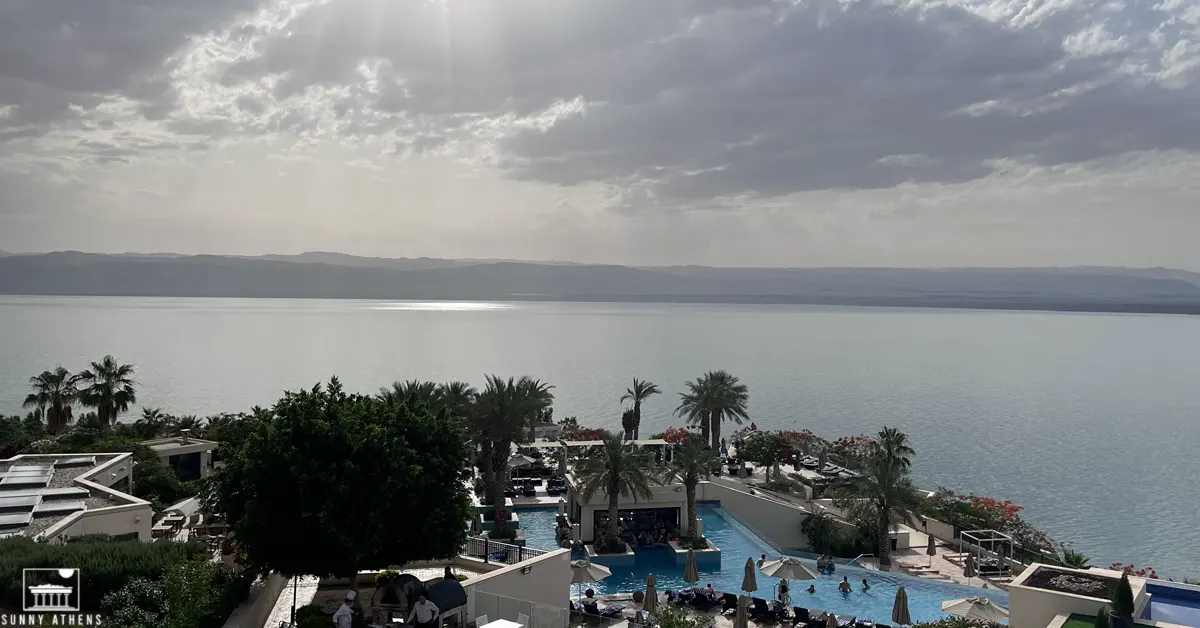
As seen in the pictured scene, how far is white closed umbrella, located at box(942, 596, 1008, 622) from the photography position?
20641 millimetres

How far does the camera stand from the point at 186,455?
39344 millimetres

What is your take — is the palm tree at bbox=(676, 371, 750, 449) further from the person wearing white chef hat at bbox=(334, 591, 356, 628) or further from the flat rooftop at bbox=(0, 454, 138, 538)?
the person wearing white chef hat at bbox=(334, 591, 356, 628)

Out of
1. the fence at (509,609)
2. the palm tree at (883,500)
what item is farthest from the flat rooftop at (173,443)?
the palm tree at (883,500)

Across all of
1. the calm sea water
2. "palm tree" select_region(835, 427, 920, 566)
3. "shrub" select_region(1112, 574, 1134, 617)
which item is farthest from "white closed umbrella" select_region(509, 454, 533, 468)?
the calm sea water

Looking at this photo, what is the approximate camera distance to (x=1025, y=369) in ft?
568

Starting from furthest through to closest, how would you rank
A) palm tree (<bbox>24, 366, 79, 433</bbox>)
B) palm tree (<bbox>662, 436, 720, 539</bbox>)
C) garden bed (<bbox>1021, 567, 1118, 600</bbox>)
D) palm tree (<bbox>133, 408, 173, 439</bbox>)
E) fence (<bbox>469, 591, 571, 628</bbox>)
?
Answer: palm tree (<bbox>24, 366, 79, 433</bbox>)
palm tree (<bbox>133, 408, 173, 439</bbox>)
palm tree (<bbox>662, 436, 720, 539</bbox>)
fence (<bbox>469, 591, 571, 628</bbox>)
garden bed (<bbox>1021, 567, 1118, 600</bbox>)

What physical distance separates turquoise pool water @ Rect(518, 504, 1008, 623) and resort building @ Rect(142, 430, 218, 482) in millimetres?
17306

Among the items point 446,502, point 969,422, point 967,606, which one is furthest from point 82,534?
point 969,422

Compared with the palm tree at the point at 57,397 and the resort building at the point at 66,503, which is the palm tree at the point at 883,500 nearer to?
the resort building at the point at 66,503

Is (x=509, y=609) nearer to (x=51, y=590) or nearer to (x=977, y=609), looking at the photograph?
(x=51, y=590)

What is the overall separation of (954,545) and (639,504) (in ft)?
43.0

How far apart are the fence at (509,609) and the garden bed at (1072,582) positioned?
9739 millimetres

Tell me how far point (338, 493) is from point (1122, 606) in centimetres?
1431

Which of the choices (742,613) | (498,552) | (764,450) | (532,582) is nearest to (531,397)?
(764,450)
